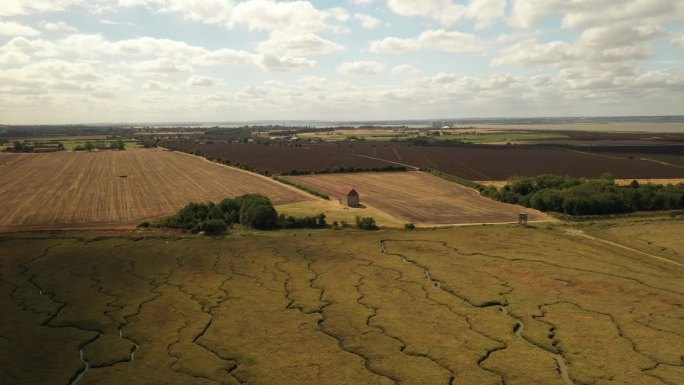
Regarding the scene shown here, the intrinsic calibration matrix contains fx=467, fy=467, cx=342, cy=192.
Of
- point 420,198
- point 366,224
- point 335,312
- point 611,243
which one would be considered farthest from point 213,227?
point 611,243

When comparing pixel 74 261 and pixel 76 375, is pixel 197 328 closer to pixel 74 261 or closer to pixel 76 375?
pixel 76 375

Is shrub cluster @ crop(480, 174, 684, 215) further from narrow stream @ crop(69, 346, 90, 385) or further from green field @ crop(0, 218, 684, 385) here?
narrow stream @ crop(69, 346, 90, 385)

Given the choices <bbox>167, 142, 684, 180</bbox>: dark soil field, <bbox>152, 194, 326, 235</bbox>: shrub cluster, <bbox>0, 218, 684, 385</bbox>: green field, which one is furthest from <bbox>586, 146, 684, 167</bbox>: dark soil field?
<bbox>152, 194, 326, 235</bbox>: shrub cluster

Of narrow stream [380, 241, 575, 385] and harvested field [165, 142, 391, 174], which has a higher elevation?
harvested field [165, 142, 391, 174]

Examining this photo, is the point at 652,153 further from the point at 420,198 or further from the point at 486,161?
the point at 420,198

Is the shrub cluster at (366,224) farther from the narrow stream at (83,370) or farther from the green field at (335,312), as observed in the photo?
the narrow stream at (83,370)

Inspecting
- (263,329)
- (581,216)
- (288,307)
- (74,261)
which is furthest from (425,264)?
(581,216)

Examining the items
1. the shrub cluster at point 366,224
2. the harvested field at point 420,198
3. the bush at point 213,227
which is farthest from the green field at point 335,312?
the harvested field at point 420,198
